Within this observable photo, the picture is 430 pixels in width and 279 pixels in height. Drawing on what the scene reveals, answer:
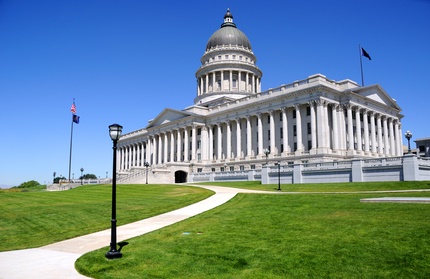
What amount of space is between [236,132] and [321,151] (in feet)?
89.0

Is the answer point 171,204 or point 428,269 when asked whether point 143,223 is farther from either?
point 428,269

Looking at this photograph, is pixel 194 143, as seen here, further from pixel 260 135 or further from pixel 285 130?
pixel 285 130

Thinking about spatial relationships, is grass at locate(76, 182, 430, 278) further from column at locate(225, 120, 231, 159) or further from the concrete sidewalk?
column at locate(225, 120, 231, 159)

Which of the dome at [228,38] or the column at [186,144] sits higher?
the dome at [228,38]

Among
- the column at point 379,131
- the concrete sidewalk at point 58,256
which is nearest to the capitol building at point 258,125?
the column at point 379,131

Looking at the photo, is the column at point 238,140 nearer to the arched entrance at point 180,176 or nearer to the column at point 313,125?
the arched entrance at point 180,176

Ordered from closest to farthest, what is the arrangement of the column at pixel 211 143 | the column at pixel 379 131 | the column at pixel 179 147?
the column at pixel 379 131, the column at pixel 211 143, the column at pixel 179 147

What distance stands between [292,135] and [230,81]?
139 ft

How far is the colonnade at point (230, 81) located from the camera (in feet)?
363

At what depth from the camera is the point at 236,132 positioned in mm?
87000

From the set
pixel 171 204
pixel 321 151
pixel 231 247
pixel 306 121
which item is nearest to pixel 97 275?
pixel 231 247

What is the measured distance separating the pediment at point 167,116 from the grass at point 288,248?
262 feet

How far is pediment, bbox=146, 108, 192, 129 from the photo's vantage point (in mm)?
98469

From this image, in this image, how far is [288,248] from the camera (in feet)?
38.2
